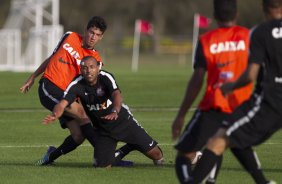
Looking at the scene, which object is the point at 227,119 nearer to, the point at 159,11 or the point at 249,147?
the point at 249,147

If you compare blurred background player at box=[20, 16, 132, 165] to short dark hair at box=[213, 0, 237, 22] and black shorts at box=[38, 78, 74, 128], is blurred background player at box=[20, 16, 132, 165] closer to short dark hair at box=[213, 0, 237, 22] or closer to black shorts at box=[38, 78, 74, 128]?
black shorts at box=[38, 78, 74, 128]

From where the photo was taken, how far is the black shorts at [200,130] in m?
9.19

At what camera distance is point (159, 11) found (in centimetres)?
9088

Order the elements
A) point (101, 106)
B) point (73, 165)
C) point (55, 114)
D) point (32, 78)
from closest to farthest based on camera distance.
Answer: point (55, 114) < point (101, 106) < point (73, 165) < point (32, 78)

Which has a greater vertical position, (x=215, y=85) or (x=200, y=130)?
(x=215, y=85)

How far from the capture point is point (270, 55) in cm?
870

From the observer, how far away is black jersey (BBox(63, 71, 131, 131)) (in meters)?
12.1

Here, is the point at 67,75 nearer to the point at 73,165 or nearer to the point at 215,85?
the point at 73,165

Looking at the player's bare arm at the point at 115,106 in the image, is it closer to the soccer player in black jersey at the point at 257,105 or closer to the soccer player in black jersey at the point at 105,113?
the soccer player in black jersey at the point at 105,113

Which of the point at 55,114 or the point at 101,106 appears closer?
the point at 55,114

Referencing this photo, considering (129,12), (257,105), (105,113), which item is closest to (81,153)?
(105,113)

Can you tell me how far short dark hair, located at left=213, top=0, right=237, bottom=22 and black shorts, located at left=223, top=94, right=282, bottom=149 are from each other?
0.88 meters

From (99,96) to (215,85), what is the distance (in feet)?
10.6

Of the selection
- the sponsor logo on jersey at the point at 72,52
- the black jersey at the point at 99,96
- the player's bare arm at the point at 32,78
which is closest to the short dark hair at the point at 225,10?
the black jersey at the point at 99,96
